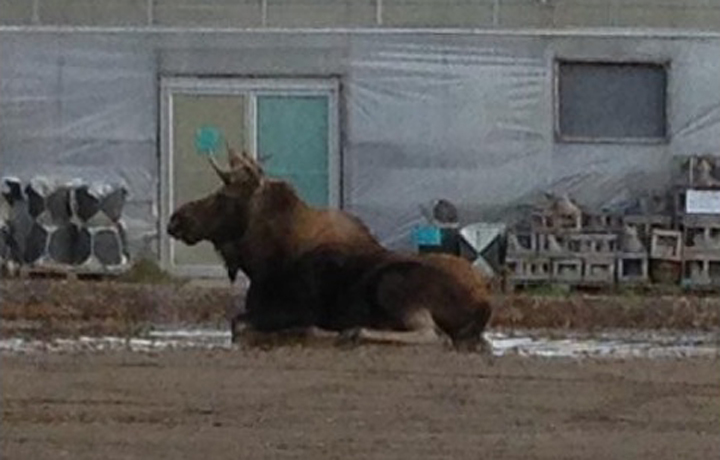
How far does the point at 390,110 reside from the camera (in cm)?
2922

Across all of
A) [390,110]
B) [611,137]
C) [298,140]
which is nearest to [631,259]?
[611,137]

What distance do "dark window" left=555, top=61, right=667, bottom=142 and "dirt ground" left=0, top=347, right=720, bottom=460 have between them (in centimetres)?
1358

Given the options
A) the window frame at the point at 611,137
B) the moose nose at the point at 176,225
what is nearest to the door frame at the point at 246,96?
the window frame at the point at 611,137

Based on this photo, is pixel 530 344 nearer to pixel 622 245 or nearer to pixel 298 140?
pixel 622 245

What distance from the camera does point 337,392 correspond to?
13.1m

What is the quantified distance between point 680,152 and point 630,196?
75 cm

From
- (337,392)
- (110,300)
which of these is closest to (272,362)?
(337,392)

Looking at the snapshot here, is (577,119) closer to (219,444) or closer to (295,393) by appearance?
(295,393)

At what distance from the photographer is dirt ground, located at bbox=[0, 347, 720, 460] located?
421 inches

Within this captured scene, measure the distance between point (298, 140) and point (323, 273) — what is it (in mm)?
12529

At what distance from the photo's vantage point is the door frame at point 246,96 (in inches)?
1150

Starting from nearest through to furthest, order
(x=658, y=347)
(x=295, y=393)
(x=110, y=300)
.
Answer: (x=295, y=393) < (x=658, y=347) < (x=110, y=300)

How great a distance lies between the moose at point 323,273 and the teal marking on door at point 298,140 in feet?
36.4

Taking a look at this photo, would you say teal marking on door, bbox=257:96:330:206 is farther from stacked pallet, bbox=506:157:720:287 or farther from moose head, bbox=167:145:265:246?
moose head, bbox=167:145:265:246
